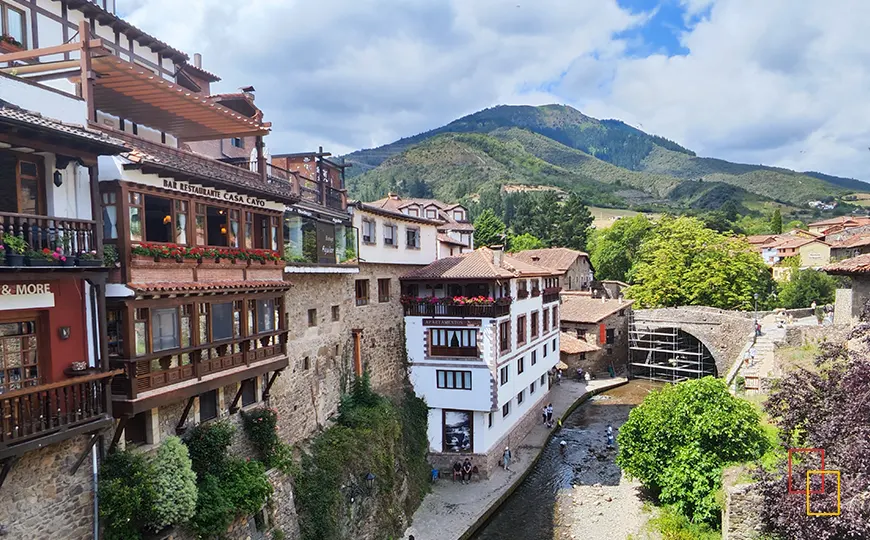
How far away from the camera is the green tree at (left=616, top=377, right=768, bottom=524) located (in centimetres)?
2000

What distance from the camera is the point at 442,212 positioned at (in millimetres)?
60312

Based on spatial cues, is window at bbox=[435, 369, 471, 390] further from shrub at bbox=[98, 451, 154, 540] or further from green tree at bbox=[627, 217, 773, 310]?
green tree at bbox=[627, 217, 773, 310]

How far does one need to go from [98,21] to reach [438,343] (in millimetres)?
17917

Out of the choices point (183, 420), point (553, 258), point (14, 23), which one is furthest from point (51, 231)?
point (553, 258)

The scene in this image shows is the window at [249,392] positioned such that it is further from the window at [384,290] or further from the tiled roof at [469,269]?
the tiled roof at [469,269]

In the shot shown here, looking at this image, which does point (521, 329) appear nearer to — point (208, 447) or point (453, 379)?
point (453, 379)

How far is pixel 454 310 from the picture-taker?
2562 cm

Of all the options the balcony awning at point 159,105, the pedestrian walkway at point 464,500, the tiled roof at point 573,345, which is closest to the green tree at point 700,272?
the tiled roof at point 573,345

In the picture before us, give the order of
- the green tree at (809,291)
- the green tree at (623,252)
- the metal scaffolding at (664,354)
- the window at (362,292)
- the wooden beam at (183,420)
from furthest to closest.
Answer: the green tree at (623,252) → the green tree at (809,291) → the metal scaffolding at (664,354) → the window at (362,292) → the wooden beam at (183,420)

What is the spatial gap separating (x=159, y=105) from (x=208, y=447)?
8.77 meters

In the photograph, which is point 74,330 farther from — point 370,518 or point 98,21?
point 370,518

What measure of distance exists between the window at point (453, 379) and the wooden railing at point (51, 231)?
18.0 m

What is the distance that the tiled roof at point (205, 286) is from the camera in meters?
11.0

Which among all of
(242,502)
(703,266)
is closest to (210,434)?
(242,502)
